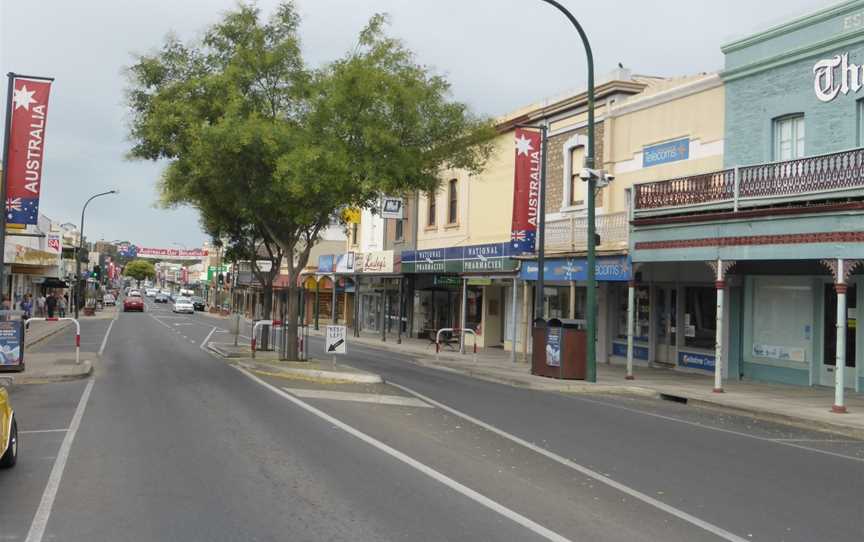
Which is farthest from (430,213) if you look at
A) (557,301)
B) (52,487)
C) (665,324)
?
(52,487)

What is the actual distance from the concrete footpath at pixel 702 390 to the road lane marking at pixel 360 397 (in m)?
4.52

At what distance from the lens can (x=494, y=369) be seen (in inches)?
840

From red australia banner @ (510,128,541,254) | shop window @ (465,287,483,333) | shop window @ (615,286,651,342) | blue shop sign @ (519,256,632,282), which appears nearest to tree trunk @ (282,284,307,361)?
red australia banner @ (510,128,541,254)

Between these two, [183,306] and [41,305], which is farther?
[183,306]

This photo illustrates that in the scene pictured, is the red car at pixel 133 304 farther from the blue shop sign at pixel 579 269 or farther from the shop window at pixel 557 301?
the blue shop sign at pixel 579 269

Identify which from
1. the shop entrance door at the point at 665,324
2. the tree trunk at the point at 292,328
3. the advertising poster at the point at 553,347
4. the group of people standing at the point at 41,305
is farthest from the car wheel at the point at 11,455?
the group of people standing at the point at 41,305

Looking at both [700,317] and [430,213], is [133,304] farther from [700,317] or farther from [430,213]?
[700,317]

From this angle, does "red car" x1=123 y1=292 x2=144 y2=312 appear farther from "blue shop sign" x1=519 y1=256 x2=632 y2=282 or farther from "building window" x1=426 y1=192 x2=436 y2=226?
"blue shop sign" x1=519 y1=256 x2=632 y2=282

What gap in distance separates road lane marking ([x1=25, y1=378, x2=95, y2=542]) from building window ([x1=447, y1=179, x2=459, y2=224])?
2310 centimetres

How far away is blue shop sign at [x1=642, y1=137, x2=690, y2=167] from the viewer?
67.9 ft

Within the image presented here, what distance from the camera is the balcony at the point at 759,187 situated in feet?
47.1

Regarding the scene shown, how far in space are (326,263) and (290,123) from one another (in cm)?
2631

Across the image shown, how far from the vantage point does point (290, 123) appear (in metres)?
18.8

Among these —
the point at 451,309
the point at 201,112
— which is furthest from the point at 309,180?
the point at 451,309
